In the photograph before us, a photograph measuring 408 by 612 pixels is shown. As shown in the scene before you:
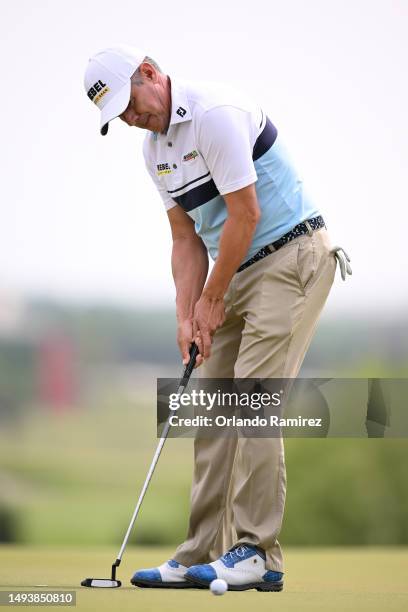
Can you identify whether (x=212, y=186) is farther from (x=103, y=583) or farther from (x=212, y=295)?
(x=103, y=583)

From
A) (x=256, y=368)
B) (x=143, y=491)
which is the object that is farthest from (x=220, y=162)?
(x=143, y=491)

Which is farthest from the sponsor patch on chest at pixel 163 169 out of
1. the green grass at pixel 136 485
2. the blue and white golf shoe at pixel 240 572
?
the green grass at pixel 136 485

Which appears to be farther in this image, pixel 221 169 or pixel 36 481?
pixel 36 481

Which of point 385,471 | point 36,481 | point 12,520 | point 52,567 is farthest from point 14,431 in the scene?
point 52,567

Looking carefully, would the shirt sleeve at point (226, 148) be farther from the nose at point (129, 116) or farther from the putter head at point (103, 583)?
the putter head at point (103, 583)

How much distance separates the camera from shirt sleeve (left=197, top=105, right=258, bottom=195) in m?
3.19

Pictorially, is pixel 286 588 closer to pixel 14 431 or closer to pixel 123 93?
pixel 123 93

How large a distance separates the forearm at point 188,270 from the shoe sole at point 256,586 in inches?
33.8

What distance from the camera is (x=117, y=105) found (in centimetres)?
322

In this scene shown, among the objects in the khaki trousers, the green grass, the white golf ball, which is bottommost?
the green grass

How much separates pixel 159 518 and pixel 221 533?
24.1 ft

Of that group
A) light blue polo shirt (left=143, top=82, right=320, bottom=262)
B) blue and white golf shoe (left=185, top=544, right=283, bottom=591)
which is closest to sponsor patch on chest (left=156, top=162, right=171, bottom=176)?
light blue polo shirt (left=143, top=82, right=320, bottom=262)

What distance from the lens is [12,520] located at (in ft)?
35.8

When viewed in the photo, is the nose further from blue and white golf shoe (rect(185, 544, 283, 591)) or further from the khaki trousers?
blue and white golf shoe (rect(185, 544, 283, 591))
